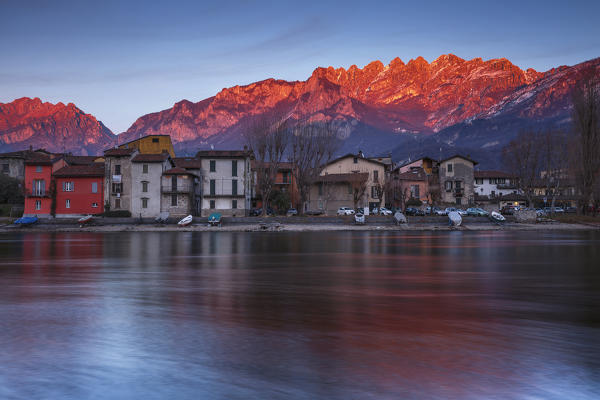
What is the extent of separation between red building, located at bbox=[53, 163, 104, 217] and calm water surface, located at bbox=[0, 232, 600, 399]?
5817 cm

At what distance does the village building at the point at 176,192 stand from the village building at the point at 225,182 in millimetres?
3853

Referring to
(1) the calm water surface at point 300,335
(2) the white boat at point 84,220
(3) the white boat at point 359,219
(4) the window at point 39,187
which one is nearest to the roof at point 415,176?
(3) the white boat at point 359,219

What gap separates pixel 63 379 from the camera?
7266mm

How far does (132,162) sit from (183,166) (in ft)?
30.4

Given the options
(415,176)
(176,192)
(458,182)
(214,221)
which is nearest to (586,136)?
(458,182)

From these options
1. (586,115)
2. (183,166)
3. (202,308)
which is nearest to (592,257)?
(202,308)

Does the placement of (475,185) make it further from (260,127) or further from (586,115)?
(260,127)

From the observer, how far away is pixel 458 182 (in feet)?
338

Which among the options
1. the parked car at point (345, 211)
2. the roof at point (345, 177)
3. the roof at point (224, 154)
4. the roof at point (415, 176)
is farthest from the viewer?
the roof at point (415, 176)

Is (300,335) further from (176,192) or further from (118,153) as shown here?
(118,153)

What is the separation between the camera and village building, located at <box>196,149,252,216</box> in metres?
77.1

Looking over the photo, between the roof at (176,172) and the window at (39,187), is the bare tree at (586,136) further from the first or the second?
the window at (39,187)

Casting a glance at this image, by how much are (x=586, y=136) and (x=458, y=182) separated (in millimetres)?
36594

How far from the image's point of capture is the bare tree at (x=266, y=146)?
69387 millimetres
